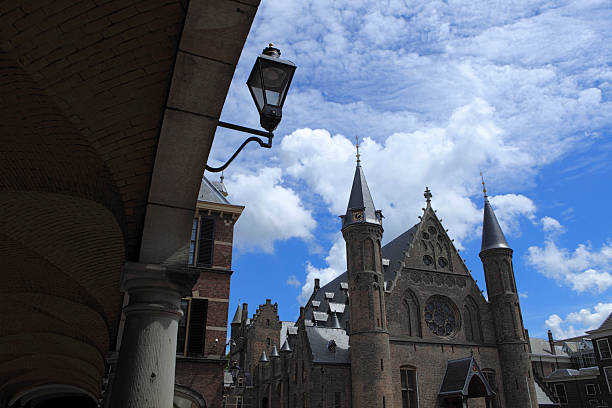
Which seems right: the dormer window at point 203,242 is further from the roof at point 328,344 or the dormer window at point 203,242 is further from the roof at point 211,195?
the roof at point 328,344

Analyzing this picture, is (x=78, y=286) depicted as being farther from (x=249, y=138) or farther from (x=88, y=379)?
(x=88, y=379)

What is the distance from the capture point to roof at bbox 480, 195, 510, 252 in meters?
34.8

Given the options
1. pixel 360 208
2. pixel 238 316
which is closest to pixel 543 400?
Result: pixel 360 208

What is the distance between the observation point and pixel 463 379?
92.9 feet

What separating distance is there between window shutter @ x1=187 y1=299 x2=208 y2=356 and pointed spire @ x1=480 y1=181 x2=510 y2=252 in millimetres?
24560

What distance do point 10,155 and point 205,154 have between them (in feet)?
8.41

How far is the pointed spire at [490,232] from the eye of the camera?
114 feet

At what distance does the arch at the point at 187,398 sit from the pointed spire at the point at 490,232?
83.5 feet

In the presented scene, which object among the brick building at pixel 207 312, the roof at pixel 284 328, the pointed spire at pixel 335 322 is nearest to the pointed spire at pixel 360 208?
the pointed spire at pixel 335 322

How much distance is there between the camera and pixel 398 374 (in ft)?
93.3

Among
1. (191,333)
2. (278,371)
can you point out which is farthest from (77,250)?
(278,371)

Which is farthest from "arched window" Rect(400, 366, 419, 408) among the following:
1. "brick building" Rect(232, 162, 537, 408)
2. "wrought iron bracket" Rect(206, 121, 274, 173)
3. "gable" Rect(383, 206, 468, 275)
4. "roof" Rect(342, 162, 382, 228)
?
"wrought iron bracket" Rect(206, 121, 274, 173)

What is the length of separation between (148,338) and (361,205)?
92.8 feet

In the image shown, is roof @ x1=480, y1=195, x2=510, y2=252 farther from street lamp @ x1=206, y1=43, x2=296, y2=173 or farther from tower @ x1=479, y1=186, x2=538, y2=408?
street lamp @ x1=206, y1=43, x2=296, y2=173
